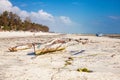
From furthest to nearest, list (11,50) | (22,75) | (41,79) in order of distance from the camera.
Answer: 1. (11,50)
2. (22,75)
3. (41,79)

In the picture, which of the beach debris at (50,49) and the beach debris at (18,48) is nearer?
the beach debris at (50,49)

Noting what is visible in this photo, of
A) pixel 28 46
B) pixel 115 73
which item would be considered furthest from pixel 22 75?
pixel 28 46

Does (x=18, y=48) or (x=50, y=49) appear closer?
(x=50, y=49)

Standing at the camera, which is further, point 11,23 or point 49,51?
point 11,23

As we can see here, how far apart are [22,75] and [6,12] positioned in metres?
82.8

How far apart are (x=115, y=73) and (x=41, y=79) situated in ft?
12.2

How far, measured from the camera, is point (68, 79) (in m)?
8.80

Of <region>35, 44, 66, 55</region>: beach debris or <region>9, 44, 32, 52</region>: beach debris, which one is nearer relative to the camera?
<region>35, 44, 66, 55</region>: beach debris

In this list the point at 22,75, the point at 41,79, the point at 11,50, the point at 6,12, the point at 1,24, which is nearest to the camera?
the point at 41,79

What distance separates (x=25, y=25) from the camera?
106 m

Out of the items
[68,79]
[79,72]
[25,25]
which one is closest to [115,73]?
[79,72]

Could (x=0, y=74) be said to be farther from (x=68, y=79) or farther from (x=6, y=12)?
(x=6, y=12)

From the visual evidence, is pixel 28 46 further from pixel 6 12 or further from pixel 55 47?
pixel 6 12

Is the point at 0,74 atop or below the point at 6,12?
below
